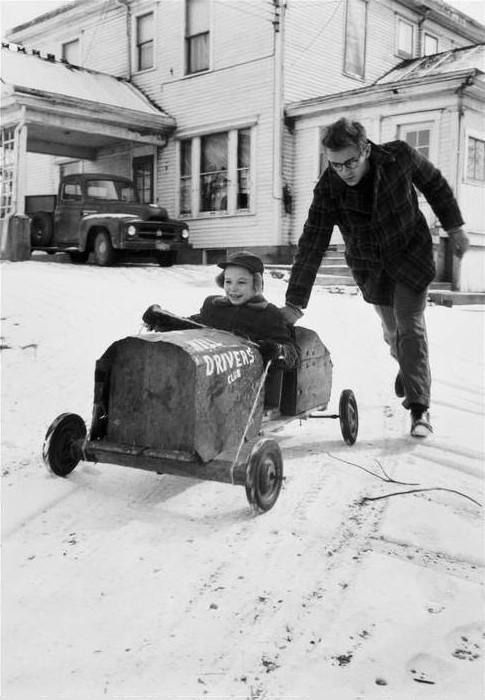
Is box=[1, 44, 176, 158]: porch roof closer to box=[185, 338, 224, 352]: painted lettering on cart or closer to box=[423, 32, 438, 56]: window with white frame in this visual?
box=[423, 32, 438, 56]: window with white frame

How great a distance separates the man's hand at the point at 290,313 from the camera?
4.35 meters

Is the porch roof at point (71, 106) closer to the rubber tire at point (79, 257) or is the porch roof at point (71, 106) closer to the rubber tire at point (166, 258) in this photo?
the rubber tire at point (79, 257)

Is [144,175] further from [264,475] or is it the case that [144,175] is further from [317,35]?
[264,475]

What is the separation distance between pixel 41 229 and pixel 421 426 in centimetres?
1357

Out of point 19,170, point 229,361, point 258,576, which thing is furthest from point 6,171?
point 258,576

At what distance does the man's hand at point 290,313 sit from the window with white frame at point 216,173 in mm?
13575

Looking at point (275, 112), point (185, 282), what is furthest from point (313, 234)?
point (275, 112)

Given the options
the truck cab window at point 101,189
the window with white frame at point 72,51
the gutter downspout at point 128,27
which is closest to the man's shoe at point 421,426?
the truck cab window at point 101,189

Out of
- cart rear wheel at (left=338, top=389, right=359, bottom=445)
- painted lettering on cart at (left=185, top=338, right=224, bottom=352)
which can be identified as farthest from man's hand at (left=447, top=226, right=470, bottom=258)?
painted lettering on cart at (left=185, top=338, right=224, bottom=352)

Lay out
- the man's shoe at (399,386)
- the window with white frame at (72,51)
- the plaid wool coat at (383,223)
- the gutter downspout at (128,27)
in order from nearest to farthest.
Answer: the plaid wool coat at (383,223)
the man's shoe at (399,386)
the gutter downspout at (128,27)
the window with white frame at (72,51)

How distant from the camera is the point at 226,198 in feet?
60.0

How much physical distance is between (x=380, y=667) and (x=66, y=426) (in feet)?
7.37

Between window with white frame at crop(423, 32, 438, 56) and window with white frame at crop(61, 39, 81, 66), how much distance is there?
11.0m

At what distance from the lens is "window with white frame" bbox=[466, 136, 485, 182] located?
15312 millimetres
